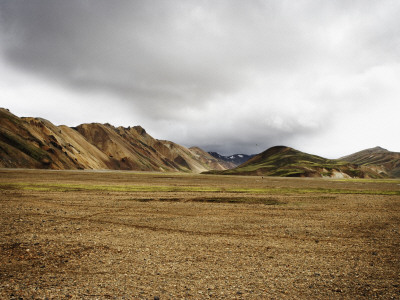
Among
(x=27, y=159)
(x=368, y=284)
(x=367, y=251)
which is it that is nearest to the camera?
(x=368, y=284)

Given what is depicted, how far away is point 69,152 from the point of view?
557ft

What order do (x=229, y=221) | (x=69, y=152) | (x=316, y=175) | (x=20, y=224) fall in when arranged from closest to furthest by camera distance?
(x=20, y=224), (x=229, y=221), (x=69, y=152), (x=316, y=175)

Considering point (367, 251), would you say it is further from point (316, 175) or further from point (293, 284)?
point (316, 175)

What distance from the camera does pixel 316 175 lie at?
18400cm

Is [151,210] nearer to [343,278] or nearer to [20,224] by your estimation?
[20,224]

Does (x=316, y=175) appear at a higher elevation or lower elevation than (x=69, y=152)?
lower

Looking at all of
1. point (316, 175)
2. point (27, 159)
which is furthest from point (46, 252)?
point (316, 175)

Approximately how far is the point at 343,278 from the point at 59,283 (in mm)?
11050

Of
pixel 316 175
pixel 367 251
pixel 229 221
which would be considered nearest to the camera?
pixel 367 251

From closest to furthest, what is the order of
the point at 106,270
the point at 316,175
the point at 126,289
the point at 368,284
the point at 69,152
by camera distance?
1. the point at 126,289
2. the point at 368,284
3. the point at 106,270
4. the point at 69,152
5. the point at 316,175

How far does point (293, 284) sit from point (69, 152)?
186279 mm

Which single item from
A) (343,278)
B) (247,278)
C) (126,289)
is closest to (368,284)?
(343,278)

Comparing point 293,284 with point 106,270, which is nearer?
point 293,284

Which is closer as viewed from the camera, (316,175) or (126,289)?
(126,289)
